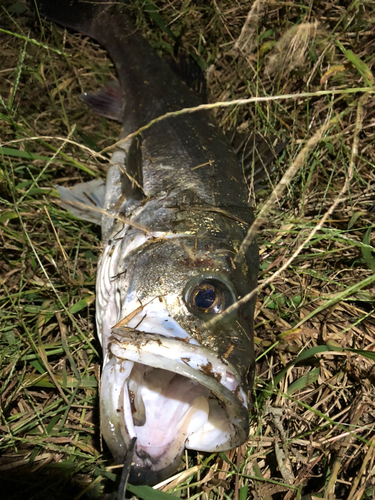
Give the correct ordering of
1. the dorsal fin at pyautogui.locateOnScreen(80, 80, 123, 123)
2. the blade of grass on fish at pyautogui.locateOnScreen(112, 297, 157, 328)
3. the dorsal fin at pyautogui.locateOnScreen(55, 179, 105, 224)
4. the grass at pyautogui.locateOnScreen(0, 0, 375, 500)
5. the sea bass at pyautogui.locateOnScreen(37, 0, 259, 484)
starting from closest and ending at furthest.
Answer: the sea bass at pyautogui.locateOnScreen(37, 0, 259, 484) → the blade of grass on fish at pyautogui.locateOnScreen(112, 297, 157, 328) → the grass at pyautogui.locateOnScreen(0, 0, 375, 500) → the dorsal fin at pyautogui.locateOnScreen(55, 179, 105, 224) → the dorsal fin at pyautogui.locateOnScreen(80, 80, 123, 123)

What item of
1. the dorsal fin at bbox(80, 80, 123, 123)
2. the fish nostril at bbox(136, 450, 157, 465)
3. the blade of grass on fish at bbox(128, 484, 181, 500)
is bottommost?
the blade of grass on fish at bbox(128, 484, 181, 500)

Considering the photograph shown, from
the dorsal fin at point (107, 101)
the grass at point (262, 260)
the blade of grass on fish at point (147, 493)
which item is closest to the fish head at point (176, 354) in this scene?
the blade of grass on fish at point (147, 493)

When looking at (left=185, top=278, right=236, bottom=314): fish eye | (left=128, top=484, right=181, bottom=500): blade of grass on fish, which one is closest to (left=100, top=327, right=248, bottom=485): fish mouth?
(left=128, top=484, right=181, bottom=500): blade of grass on fish

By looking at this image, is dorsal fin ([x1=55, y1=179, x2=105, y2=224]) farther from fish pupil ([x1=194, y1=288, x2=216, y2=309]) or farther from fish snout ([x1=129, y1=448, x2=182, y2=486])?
fish snout ([x1=129, y1=448, x2=182, y2=486])

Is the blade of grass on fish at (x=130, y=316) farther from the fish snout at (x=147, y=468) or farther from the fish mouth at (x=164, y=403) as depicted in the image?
the fish snout at (x=147, y=468)

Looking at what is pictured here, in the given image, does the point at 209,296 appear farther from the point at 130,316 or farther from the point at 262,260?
the point at 262,260

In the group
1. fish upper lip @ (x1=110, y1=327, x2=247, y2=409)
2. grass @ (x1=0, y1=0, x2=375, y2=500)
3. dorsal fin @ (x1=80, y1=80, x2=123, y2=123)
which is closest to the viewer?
fish upper lip @ (x1=110, y1=327, x2=247, y2=409)

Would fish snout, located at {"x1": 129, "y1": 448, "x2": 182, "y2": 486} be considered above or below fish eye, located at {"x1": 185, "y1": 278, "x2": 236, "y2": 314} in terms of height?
below
